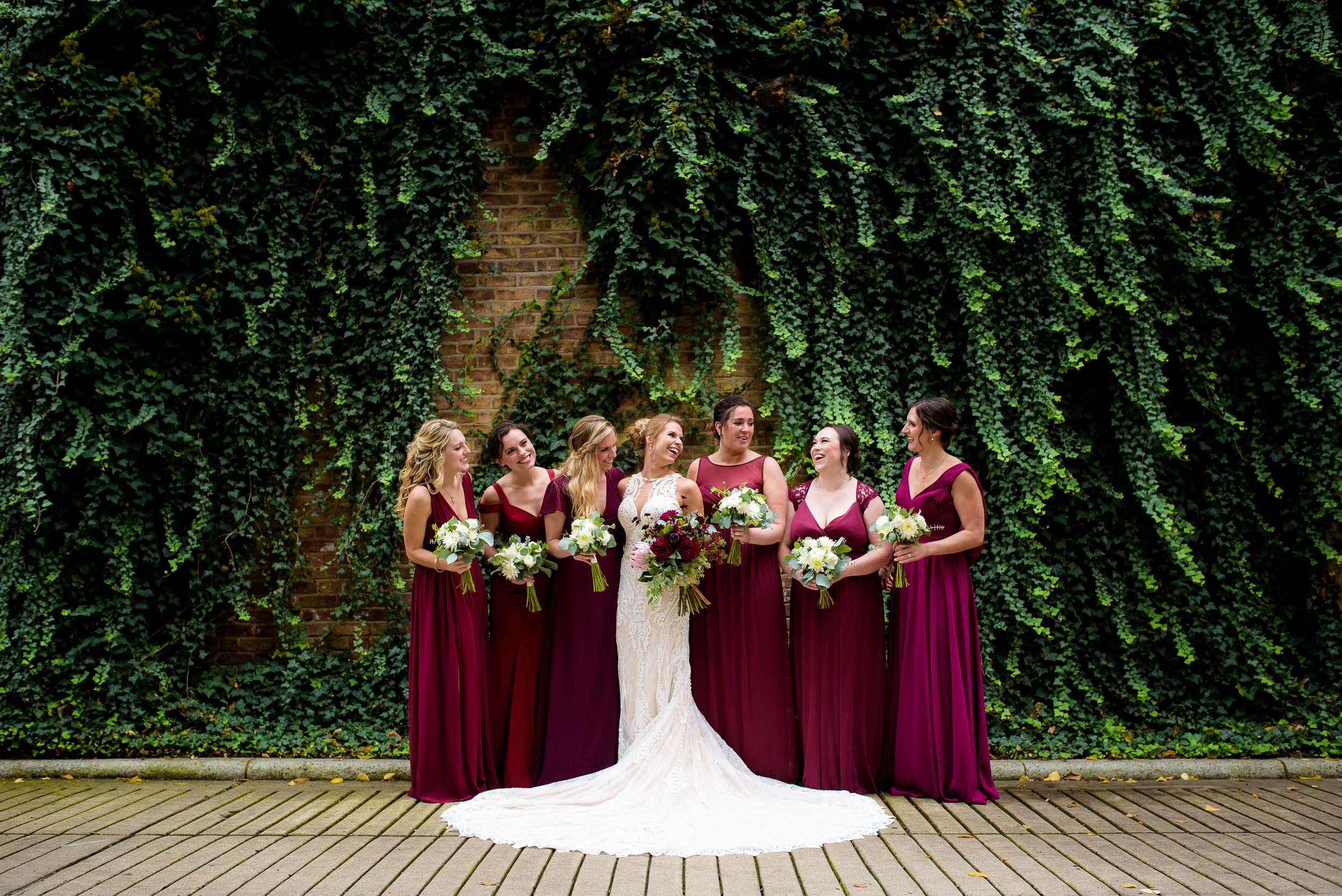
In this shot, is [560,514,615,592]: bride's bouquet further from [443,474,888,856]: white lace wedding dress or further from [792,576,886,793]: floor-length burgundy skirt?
[792,576,886,793]: floor-length burgundy skirt

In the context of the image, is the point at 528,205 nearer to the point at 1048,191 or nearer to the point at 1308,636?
the point at 1048,191

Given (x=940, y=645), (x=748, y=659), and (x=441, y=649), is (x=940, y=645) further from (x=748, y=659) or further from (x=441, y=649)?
(x=441, y=649)

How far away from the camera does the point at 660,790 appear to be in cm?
473

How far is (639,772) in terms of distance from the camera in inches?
191

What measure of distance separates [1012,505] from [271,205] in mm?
6309

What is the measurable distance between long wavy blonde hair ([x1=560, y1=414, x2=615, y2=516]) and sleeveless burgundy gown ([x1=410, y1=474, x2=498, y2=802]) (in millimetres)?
809

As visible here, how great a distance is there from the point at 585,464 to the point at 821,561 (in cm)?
164

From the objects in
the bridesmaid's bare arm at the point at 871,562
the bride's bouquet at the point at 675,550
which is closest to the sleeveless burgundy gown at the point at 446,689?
the bride's bouquet at the point at 675,550

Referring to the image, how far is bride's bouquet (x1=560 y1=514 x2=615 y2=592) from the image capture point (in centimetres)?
498

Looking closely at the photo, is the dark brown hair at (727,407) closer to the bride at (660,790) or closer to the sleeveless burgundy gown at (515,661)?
the bride at (660,790)

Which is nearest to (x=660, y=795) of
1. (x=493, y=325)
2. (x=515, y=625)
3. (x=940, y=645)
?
(x=515, y=625)

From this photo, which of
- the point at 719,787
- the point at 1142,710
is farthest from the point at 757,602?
the point at 1142,710

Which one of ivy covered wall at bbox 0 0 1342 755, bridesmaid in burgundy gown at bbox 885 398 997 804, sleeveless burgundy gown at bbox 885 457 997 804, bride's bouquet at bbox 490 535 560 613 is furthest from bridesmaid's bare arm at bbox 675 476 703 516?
ivy covered wall at bbox 0 0 1342 755

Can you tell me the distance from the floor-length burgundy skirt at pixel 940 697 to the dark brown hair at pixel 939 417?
782mm
